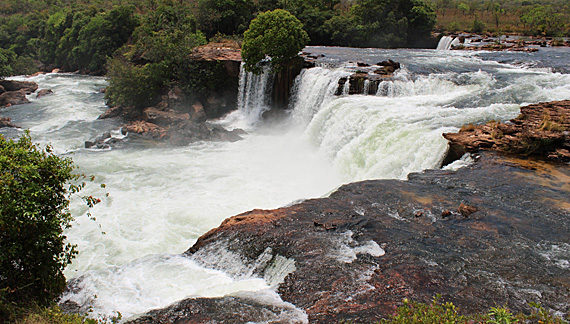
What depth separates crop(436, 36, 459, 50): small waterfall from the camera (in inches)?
1224

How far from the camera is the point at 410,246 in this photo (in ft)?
21.6

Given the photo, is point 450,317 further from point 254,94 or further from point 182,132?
point 254,94

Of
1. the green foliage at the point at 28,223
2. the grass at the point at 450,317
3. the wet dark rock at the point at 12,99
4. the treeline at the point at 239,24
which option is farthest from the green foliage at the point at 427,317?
the wet dark rock at the point at 12,99

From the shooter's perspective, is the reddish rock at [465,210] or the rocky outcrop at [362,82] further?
the rocky outcrop at [362,82]

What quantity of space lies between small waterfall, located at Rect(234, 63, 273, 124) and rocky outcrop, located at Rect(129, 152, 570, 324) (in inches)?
551

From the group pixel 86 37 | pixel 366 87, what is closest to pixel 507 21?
pixel 366 87

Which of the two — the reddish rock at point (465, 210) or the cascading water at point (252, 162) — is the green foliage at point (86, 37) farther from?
the reddish rock at point (465, 210)

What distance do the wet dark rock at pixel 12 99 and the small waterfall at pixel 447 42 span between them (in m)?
33.3

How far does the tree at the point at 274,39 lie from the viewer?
2042 centimetres

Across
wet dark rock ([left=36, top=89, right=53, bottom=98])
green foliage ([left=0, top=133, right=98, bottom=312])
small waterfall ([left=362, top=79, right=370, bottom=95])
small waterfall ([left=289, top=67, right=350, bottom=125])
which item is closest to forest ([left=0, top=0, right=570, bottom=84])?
wet dark rock ([left=36, top=89, right=53, bottom=98])

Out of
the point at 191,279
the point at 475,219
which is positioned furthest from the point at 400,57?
the point at 191,279

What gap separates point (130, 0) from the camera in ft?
185

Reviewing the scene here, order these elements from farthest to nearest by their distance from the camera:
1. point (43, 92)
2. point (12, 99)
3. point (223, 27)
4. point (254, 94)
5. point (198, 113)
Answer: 1. point (223, 27)
2. point (43, 92)
3. point (12, 99)
4. point (254, 94)
5. point (198, 113)

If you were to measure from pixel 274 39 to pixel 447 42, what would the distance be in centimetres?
1888
